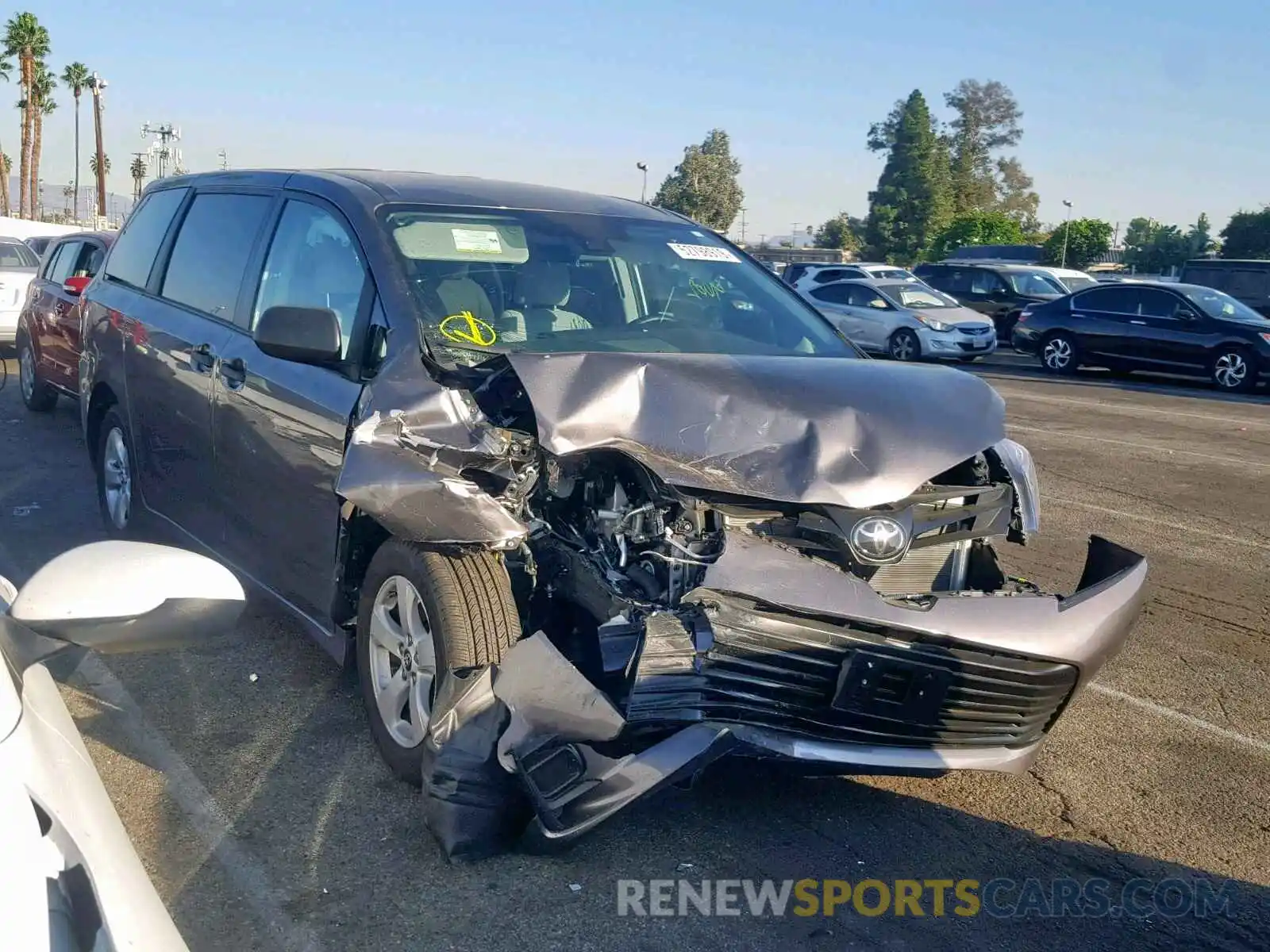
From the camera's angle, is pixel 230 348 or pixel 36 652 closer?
pixel 36 652

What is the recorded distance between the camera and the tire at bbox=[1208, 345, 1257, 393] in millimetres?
17688

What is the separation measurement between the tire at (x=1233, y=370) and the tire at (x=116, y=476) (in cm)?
1615

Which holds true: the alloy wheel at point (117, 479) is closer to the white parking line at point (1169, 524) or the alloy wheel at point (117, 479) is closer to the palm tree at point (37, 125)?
the white parking line at point (1169, 524)

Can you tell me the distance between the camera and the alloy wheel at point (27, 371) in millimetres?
11320

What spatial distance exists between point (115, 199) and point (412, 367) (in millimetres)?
73513

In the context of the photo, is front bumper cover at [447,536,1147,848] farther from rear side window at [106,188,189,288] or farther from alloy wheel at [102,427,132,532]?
rear side window at [106,188,189,288]

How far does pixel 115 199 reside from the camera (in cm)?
6975

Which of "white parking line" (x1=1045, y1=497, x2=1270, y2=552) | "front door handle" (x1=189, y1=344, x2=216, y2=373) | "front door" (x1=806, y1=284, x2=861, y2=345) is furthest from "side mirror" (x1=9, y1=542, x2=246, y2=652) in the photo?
"front door" (x1=806, y1=284, x2=861, y2=345)

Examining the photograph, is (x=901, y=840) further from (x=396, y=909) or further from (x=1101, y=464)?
(x=1101, y=464)

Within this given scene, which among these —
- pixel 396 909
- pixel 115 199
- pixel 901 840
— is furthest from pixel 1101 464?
pixel 115 199

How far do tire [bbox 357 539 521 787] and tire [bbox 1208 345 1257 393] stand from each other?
16.8 m

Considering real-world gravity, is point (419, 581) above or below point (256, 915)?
above

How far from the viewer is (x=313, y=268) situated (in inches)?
182

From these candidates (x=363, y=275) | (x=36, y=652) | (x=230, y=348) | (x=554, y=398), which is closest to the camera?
(x=36, y=652)
